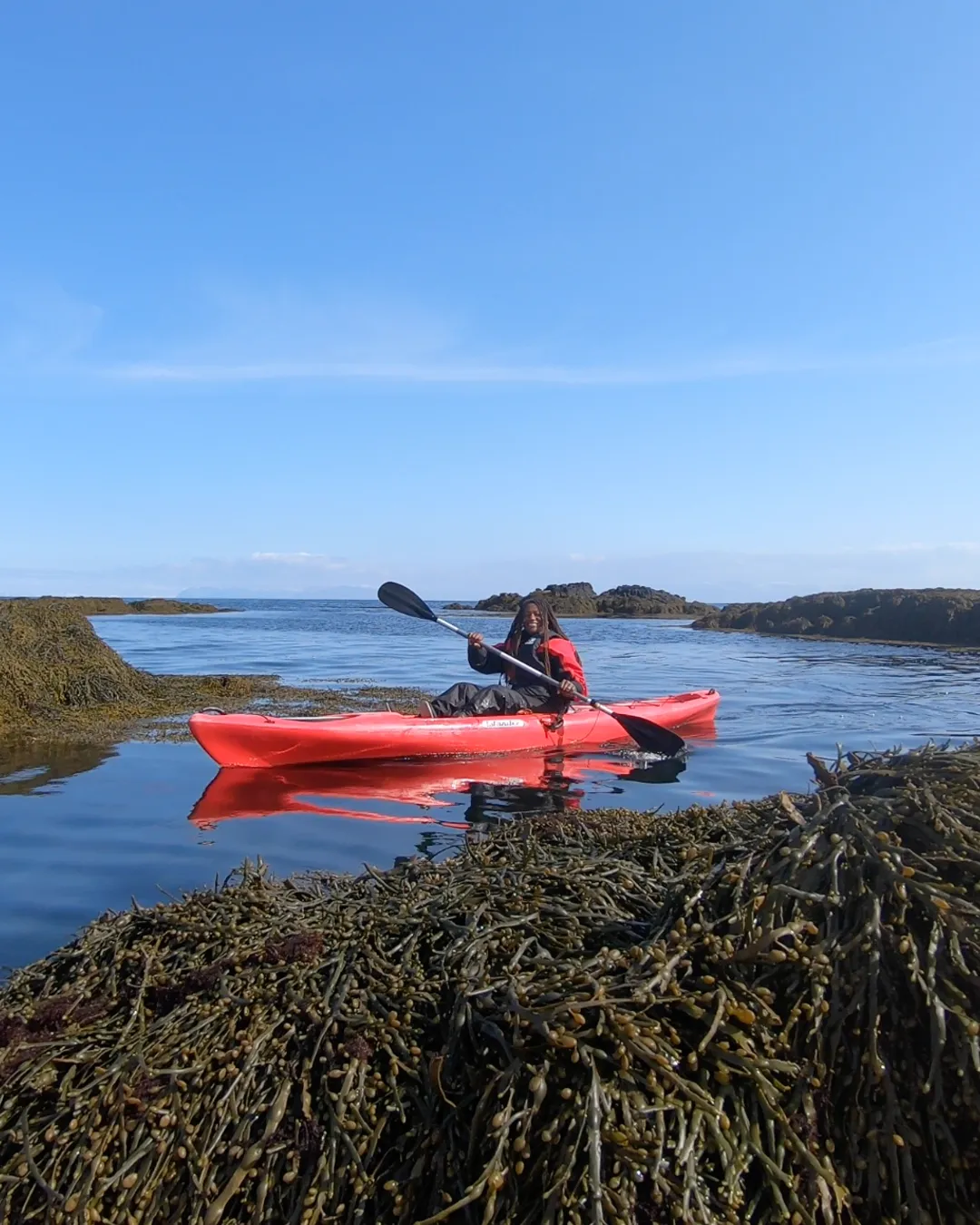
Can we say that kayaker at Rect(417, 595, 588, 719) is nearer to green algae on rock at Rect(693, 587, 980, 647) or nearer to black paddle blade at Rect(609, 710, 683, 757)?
black paddle blade at Rect(609, 710, 683, 757)

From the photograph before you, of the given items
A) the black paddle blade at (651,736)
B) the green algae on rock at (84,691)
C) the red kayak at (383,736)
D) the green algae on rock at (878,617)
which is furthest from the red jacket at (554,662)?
the green algae on rock at (878,617)

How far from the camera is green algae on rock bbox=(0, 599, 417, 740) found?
10.8 metres

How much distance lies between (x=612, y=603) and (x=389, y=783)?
137ft

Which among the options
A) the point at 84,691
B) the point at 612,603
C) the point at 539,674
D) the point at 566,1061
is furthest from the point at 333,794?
the point at 612,603

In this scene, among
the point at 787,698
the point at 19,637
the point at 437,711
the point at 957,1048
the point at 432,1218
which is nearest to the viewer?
the point at 432,1218

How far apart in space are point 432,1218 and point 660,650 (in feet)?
80.6

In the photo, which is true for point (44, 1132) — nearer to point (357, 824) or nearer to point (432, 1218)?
point (432, 1218)

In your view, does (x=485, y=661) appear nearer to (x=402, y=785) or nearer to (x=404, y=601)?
(x=404, y=601)

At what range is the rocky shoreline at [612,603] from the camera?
48625 millimetres

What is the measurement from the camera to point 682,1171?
1.78 metres

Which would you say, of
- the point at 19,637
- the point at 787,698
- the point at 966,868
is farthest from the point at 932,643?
the point at 966,868

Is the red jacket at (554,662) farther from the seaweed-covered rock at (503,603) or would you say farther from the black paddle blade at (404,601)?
the seaweed-covered rock at (503,603)

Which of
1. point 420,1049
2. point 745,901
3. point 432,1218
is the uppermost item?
point 745,901

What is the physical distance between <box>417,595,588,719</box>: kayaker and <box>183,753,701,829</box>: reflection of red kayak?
2.14ft
